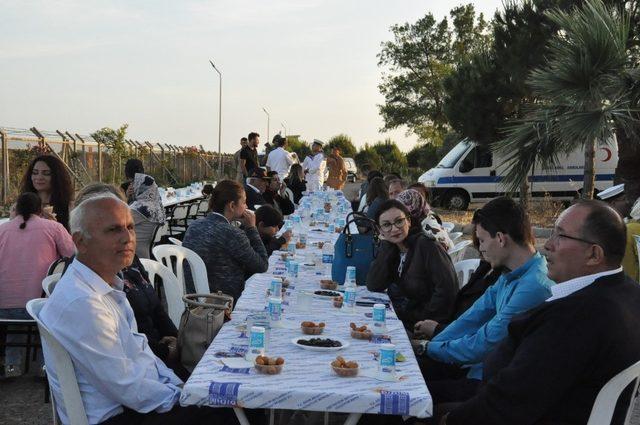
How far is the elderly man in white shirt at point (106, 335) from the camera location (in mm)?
2572

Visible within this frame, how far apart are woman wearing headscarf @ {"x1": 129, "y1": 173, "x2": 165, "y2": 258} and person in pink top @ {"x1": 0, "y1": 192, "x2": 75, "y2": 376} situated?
200 centimetres

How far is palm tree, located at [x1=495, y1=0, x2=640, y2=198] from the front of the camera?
9.36m

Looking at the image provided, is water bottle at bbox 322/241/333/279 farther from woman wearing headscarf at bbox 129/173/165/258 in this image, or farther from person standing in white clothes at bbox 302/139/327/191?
person standing in white clothes at bbox 302/139/327/191

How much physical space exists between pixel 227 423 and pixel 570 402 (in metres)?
1.38

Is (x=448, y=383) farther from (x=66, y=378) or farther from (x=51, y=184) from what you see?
(x=51, y=184)

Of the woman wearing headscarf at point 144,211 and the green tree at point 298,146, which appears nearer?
the woman wearing headscarf at point 144,211

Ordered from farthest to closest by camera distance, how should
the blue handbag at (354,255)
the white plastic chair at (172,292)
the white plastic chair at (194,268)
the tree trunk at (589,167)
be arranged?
the tree trunk at (589,167) < the white plastic chair at (194,268) < the blue handbag at (354,255) < the white plastic chair at (172,292)

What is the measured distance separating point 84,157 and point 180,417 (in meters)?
17.4

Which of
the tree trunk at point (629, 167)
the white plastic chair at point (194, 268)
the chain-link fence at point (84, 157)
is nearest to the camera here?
the white plastic chair at point (194, 268)

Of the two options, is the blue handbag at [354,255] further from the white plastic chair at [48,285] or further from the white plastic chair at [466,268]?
the white plastic chair at [48,285]

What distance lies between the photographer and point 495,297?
3668 mm

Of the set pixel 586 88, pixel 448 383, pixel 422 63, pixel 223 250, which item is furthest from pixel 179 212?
pixel 422 63

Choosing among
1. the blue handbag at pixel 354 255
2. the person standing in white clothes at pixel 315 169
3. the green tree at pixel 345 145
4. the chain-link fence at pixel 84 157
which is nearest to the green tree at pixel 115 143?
the chain-link fence at pixel 84 157

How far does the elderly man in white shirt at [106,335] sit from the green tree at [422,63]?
35.7 meters
